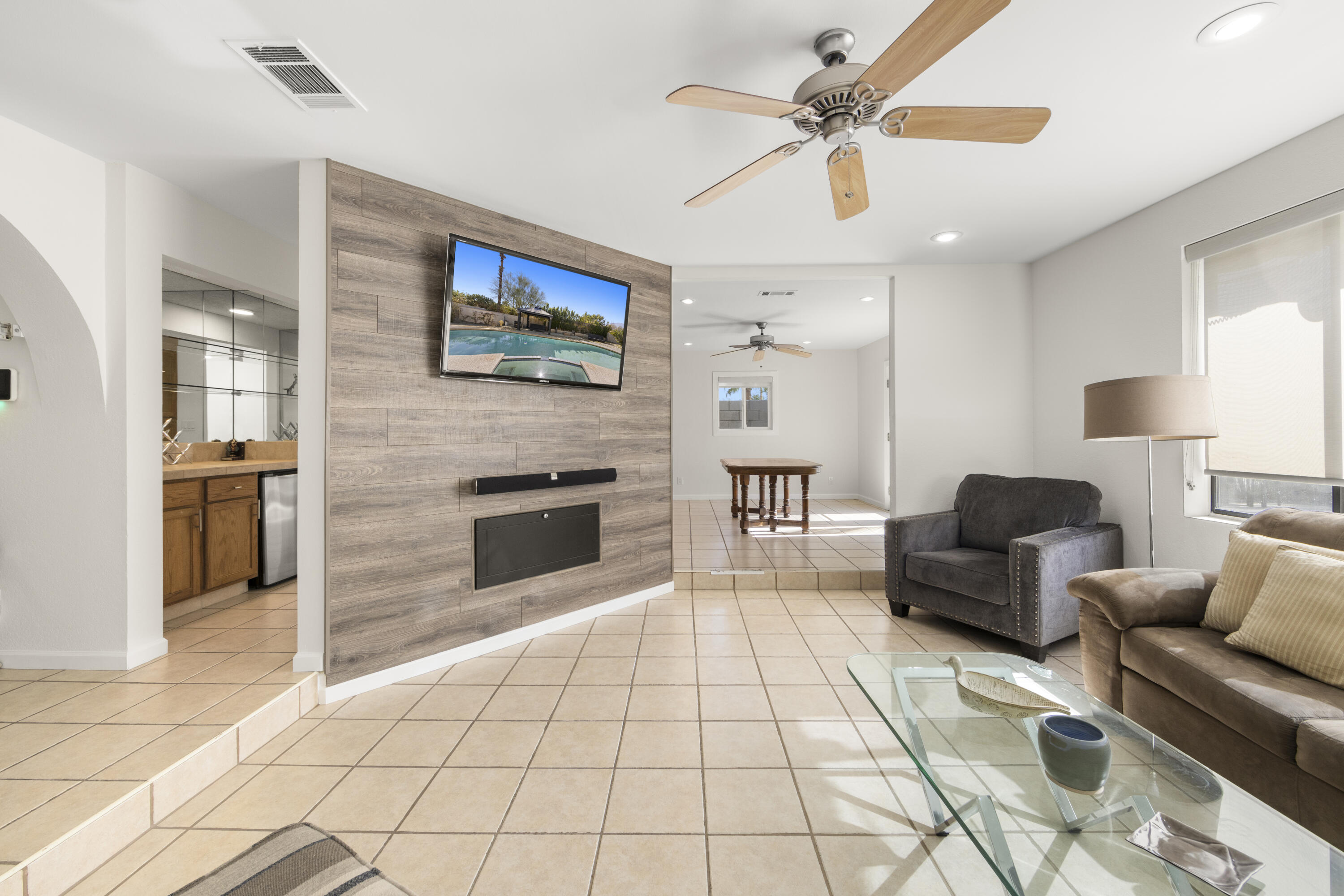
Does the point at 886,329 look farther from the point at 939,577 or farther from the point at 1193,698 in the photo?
the point at 1193,698

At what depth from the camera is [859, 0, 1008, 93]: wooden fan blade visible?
1248 millimetres

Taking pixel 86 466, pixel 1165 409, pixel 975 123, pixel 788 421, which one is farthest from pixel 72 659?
pixel 788 421

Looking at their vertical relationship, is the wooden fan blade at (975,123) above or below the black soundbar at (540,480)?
above

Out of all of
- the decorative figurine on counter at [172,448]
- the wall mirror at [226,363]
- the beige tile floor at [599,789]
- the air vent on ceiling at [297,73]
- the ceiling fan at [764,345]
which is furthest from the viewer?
the ceiling fan at [764,345]

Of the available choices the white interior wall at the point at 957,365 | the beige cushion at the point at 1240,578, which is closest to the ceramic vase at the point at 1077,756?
the beige cushion at the point at 1240,578

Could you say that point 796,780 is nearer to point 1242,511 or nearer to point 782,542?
point 1242,511

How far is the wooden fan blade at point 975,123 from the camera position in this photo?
1618 mm

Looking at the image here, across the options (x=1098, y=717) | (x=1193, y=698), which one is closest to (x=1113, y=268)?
(x=1193, y=698)

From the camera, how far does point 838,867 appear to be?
1.51 metres

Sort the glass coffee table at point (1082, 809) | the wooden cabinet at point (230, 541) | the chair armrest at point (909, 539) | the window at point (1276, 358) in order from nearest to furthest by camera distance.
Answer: the glass coffee table at point (1082, 809) < the window at point (1276, 358) < the wooden cabinet at point (230, 541) < the chair armrest at point (909, 539)

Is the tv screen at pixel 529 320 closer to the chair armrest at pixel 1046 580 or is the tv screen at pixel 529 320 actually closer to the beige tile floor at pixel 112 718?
the beige tile floor at pixel 112 718

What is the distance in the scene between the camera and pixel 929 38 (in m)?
1.36

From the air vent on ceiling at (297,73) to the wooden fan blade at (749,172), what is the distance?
131 cm

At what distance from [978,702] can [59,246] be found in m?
3.86
